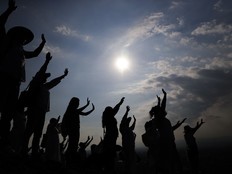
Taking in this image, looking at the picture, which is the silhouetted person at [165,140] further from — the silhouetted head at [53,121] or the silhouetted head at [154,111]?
the silhouetted head at [53,121]

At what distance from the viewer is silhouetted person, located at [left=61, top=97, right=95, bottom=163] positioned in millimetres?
8406

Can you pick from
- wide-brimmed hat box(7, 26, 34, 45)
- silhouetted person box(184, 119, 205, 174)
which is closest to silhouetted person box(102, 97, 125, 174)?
wide-brimmed hat box(7, 26, 34, 45)

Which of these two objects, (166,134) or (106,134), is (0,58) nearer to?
(106,134)

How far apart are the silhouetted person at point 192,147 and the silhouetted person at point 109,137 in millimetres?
7866

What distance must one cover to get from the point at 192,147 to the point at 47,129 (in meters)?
8.67

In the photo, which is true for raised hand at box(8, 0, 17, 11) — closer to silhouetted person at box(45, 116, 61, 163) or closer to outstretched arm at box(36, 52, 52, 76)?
outstretched arm at box(36, 52, 52, 76)

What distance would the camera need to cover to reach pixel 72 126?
8500mm

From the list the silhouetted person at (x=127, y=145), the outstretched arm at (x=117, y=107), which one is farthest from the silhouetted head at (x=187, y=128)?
the outstretched arm at (x=117, y=107)

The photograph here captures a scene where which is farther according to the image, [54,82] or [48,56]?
[54,82]

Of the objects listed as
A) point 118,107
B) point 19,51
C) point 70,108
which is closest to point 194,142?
point 118,107

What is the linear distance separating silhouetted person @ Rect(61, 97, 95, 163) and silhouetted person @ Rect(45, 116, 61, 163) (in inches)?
46.7

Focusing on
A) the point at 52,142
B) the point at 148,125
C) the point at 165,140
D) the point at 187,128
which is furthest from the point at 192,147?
the point at 52,142

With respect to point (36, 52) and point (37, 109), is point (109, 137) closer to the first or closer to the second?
point (37, 109)

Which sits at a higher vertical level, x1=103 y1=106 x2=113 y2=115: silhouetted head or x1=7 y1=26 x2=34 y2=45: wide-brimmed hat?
x1=7 y1=26 x2=34 y2=45: wide-brimmed hat
